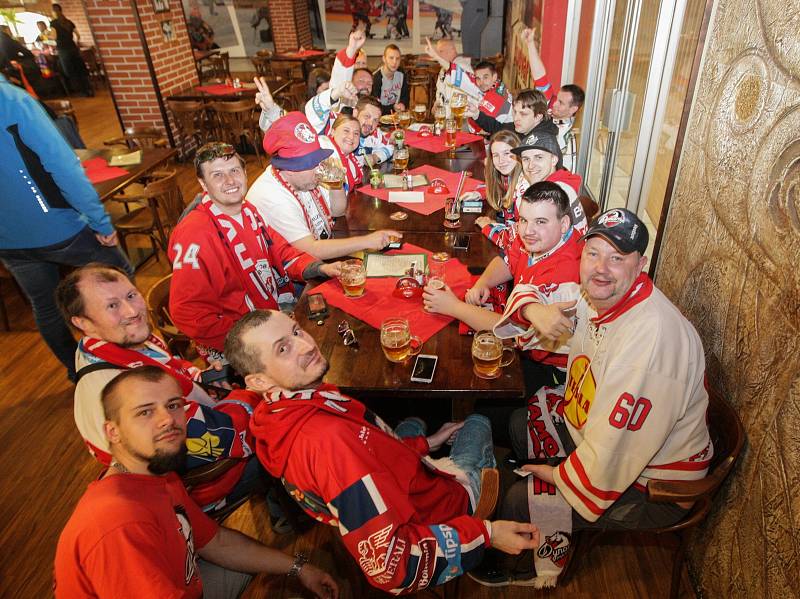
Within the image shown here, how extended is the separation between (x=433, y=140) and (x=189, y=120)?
3.62 meters

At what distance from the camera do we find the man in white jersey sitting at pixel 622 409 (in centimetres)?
150

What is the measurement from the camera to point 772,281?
1.49 meters

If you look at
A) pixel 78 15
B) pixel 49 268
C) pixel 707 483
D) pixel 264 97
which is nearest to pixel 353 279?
pixel 707 483

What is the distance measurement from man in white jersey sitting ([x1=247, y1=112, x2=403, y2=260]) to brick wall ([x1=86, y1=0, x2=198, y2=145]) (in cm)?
489

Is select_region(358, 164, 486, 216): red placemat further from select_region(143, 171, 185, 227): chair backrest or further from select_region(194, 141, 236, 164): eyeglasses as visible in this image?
select_region(143, 171, 185, 227): chair backrest

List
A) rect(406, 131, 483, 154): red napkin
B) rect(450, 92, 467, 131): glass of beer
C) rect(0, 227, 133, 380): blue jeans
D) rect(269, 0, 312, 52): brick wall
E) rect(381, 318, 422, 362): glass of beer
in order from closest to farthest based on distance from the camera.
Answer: rect(381, 318, 422, 362): glass of beer
rect(0, 227, 133, 380): blue jeans
rect(450, 92, 467, 131): glass of beer
rect(406, 131, 483, 154): red napkin
rect(269, 0, 312, 52): brick wall

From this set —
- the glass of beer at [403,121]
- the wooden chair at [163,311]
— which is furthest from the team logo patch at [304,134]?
the glass of beer at [403,121]

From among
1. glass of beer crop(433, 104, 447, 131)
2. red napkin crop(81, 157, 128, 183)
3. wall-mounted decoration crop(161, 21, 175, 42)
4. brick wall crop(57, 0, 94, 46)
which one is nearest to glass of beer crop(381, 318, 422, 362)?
red napkin crop(81, 157, 128, 183)

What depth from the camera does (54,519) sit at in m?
2.46

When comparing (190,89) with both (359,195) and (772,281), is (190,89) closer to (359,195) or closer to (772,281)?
(359,195)

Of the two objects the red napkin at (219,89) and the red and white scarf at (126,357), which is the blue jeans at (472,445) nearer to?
the red and white scarf at (126,357)

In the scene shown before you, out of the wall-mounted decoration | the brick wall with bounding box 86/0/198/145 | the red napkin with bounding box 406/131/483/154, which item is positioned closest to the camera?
the red napkin with bounding box 406/131/483/154

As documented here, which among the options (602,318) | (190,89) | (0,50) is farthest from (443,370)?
(0,50)

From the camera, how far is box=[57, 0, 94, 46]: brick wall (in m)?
12.8
